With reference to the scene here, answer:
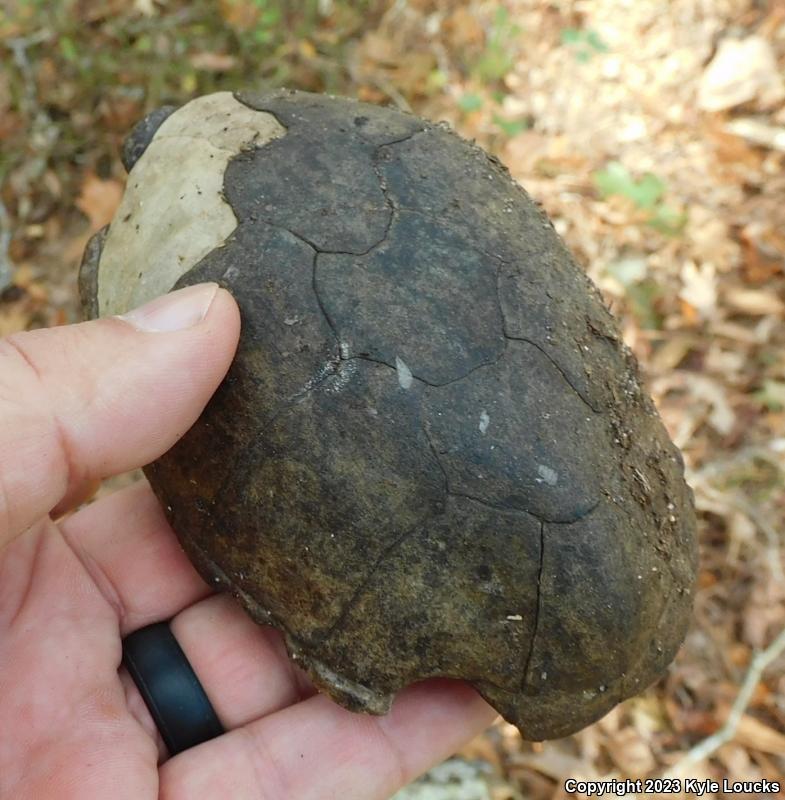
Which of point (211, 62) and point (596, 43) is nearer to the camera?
point (211, 62)

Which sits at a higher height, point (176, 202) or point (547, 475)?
point (176, 202)

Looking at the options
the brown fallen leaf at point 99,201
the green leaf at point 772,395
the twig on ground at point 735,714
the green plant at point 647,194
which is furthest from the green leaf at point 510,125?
the twig on ground at point 735,714

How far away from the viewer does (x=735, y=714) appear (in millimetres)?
2896

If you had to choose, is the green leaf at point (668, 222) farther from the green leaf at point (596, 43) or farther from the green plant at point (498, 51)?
the green plant at point (498, 51)

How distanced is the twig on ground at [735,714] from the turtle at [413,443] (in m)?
1.18

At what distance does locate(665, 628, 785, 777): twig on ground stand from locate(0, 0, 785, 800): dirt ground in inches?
0.4

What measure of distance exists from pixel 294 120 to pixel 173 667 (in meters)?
1.54

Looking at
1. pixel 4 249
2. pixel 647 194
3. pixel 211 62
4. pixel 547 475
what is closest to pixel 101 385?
pixel 547 475

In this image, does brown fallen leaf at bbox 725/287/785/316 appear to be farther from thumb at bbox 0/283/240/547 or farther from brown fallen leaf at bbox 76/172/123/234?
brown fallen leaf at bbox 76/172/123/234

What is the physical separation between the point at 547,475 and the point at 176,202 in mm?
1146

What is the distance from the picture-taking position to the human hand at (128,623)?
5.58ft

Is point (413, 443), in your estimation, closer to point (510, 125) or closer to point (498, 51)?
point (510, 125)

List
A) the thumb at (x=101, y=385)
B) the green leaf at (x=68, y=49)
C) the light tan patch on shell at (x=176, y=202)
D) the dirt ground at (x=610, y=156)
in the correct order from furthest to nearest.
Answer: the green leaf at (x=68, y=49) → the dirt ground at (x=610, y=156) → the light tan patch on shell at (x=176, y=202) → the thumb at (x=101, y=385)

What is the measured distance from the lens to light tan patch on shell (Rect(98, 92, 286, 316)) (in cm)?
188
